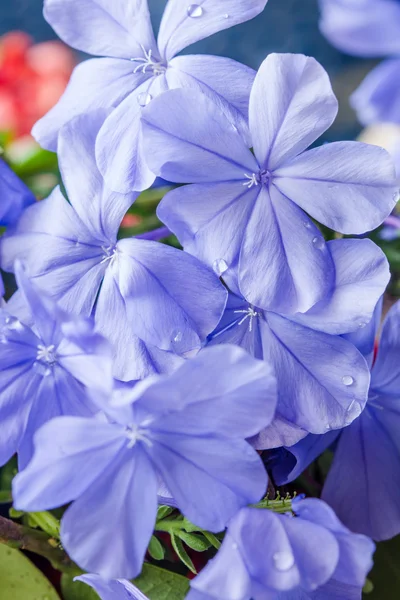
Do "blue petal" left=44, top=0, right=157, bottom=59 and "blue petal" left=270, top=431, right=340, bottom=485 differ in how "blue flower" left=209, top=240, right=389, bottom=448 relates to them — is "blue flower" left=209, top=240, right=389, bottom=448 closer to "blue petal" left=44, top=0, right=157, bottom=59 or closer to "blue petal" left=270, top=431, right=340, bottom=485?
"blue petal" left=270, top=431, right=340, bottom=485

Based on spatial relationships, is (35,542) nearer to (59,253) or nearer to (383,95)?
(59,253)

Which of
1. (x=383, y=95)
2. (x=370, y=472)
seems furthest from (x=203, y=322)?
(x=383, y=95)

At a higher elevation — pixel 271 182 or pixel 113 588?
pixel 271 182

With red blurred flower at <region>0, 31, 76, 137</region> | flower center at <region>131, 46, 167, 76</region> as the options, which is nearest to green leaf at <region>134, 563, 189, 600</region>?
flower center at <region>131, 46, 167, 76</region>

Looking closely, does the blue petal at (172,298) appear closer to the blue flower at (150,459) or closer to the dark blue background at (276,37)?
the blue flower at (150,459)

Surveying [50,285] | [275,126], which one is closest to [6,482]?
[50,285]

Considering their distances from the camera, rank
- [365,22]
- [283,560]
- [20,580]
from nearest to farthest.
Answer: [283,560] < [20,580] < [365,22]

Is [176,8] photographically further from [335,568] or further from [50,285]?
[335,568]
